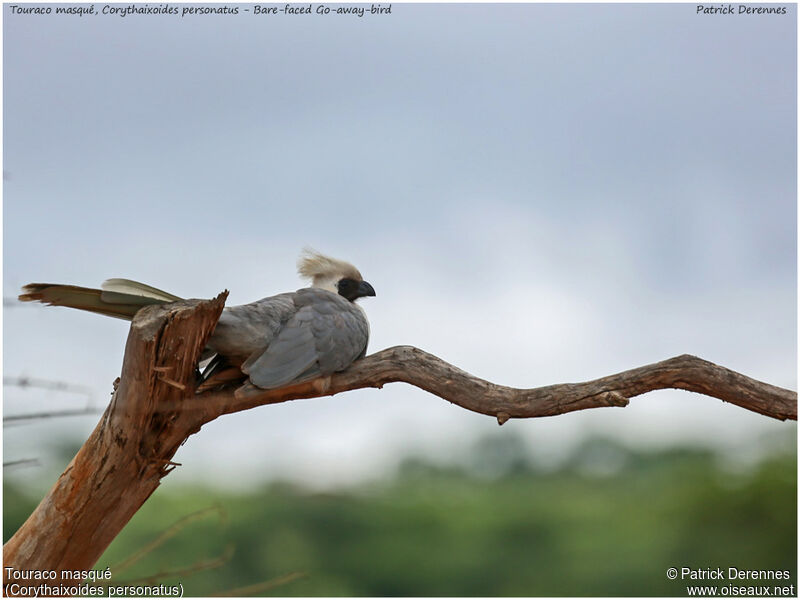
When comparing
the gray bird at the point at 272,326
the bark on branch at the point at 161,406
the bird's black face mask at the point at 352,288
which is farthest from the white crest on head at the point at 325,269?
the bark on branch at the point at 161,406

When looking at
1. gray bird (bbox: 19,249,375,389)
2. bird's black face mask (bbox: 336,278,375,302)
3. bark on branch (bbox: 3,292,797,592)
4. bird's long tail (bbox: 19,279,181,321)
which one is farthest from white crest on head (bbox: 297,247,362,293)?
bird's long tail (bbox: 19,279,181,321)

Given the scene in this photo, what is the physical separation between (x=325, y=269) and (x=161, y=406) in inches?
46.7

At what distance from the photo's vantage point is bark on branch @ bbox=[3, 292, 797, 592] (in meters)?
2.75

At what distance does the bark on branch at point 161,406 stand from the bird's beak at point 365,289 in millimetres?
815

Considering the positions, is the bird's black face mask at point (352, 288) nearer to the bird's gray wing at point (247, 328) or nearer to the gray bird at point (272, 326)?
the gray bird at point (272, 326)

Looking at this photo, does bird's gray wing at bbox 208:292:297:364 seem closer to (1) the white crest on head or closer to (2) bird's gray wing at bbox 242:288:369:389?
(2) bird's gray wing at bbox 242:288:369:389

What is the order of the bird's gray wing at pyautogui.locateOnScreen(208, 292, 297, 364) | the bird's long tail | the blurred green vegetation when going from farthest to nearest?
1. the blurred green vegetation
2. the bird's gray wing at pyautogui.locateOnScreen(208, 292, 297, 364)
3. the bird's long tail

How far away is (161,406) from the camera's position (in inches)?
112

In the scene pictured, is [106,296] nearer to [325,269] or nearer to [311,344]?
[311,344]

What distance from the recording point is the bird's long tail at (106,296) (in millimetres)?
2750

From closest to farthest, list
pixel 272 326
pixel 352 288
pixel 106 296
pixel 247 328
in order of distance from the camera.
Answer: pixel 106 296 < pixel 247 328 < pixel 272 326 < pixel 352 288

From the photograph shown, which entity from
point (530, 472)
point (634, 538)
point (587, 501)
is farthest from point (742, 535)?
point (530, 472)

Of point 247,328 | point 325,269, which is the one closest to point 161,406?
point 247,328

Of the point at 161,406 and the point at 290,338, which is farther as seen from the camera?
the point at 290,338
